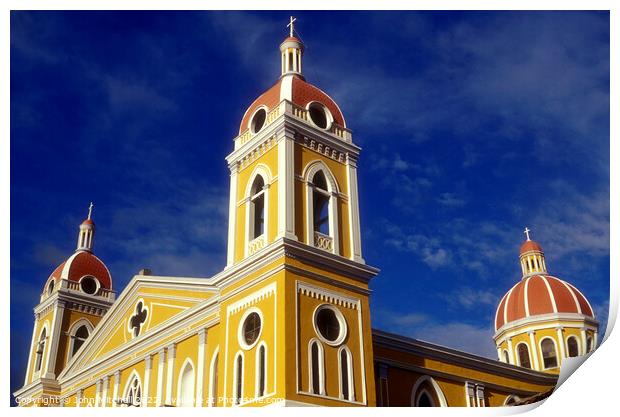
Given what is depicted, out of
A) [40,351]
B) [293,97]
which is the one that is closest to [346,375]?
[293,97]

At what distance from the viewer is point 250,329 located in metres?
16.5

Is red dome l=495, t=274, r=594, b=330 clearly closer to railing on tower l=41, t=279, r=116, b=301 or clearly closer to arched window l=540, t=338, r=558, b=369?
arched window l=540, t=338, r=558, b=369

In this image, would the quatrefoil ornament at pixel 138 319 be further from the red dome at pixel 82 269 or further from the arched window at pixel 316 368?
the arched window at pixel 316 368

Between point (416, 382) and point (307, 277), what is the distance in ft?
17.9

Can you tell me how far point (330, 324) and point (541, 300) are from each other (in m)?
16.0

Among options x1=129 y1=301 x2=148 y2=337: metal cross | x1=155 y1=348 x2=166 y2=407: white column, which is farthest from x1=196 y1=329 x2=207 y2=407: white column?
x1=129 y1=301 x2=148 y2=337: metal cross

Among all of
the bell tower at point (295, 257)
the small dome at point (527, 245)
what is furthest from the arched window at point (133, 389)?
the small dome at point (527, 245)

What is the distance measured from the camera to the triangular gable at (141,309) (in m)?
20.3

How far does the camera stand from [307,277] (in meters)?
16.3

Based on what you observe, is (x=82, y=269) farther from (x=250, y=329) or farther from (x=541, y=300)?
(x=541, y=300)

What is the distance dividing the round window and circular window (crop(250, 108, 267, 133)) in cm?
491
